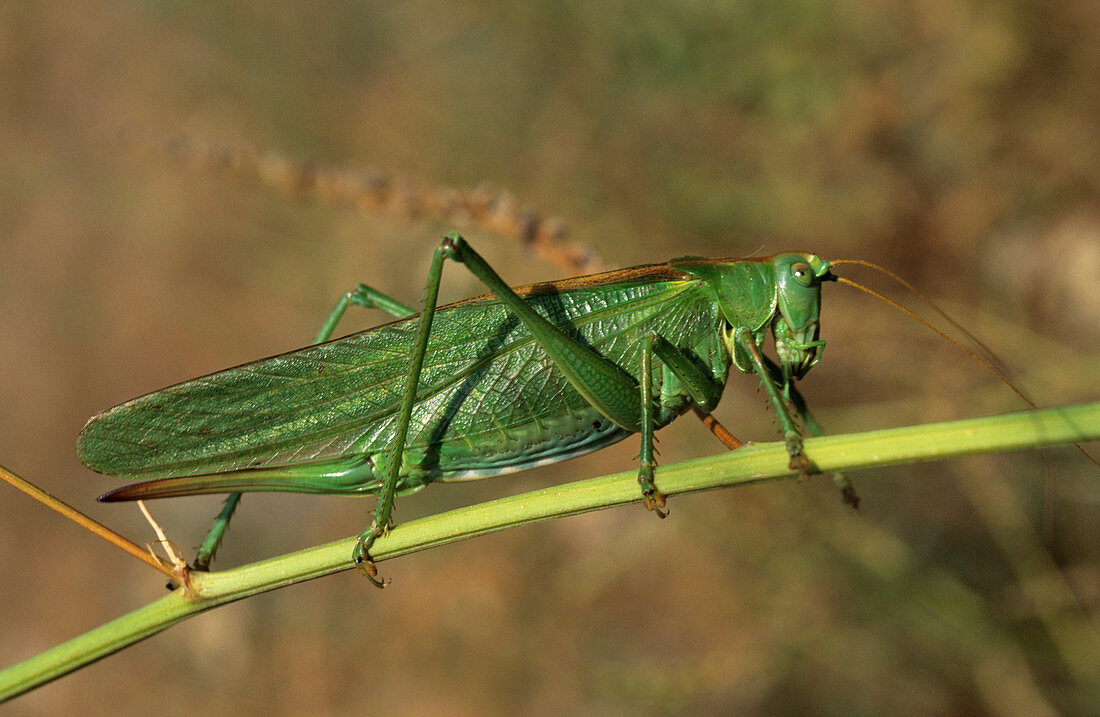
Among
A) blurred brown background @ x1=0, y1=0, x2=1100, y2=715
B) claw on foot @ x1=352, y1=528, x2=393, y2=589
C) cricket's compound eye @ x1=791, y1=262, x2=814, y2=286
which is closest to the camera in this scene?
claw on foot @ x1=352, y1=528, x2=393, y2=589

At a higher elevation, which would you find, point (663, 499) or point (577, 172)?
point (577, 172)

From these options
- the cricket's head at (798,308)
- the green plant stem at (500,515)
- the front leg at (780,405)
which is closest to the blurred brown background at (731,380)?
the green plant stem at (500,515)

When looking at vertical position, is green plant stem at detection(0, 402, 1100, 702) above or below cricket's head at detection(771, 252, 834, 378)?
below

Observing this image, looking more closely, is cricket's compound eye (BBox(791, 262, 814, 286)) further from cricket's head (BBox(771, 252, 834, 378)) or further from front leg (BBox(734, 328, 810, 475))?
front leg (BBox(734, 328, 810, 475))

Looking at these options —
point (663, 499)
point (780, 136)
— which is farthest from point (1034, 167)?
point (663, 499)

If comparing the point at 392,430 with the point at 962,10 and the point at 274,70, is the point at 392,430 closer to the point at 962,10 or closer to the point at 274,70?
the point at 962,10

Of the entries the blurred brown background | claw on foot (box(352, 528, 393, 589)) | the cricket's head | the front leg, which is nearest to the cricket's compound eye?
the cricket's head
